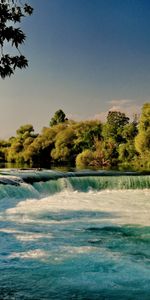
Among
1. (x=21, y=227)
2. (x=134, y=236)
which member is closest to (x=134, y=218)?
(x=134, y=236)

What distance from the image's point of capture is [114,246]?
10312 mm

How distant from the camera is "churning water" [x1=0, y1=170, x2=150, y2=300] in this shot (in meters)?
7.49

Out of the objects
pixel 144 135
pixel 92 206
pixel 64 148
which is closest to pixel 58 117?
pixel 64 148

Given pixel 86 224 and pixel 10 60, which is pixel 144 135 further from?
pixel 10 60

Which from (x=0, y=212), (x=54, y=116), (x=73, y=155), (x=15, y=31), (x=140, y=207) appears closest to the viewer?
(x=15, y=31)

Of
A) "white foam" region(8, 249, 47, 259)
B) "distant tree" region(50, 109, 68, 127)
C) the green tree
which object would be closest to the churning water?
"white foam" region(8, 249, 47, 259)

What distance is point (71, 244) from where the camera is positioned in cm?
1048

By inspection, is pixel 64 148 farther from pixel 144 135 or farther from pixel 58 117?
pixel 58 117

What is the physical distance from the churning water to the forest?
55.3 ft

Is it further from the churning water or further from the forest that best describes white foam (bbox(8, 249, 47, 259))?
the forest

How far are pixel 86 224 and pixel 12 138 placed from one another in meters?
47.7

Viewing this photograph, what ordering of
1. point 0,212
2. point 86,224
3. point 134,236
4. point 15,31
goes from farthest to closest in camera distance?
point 0,212 < point 86,224 < point 134,236 < point 15,31

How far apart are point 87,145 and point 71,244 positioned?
36.9 metres

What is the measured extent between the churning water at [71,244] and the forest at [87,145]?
16857mm
